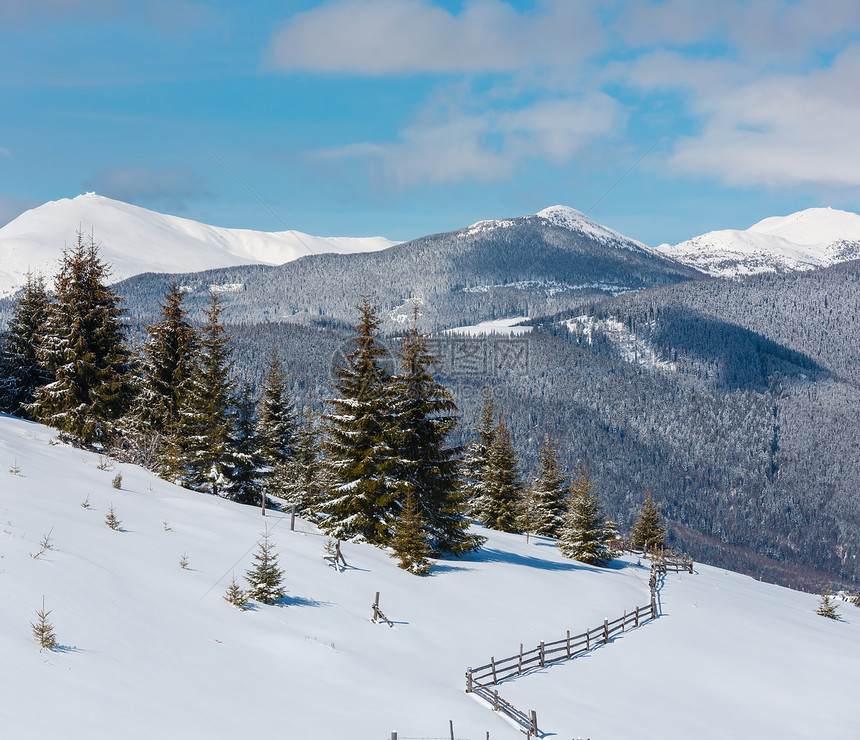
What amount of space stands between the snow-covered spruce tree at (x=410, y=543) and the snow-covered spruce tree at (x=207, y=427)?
10674 mm

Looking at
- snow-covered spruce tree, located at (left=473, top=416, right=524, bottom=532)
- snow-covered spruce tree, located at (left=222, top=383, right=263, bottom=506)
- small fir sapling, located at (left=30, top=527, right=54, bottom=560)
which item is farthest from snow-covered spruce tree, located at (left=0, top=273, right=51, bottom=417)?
snow-covered spruce tree, located at (left=473, top=416, right=524, bottom=532)

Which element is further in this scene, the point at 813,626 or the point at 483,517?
the point at 483,517

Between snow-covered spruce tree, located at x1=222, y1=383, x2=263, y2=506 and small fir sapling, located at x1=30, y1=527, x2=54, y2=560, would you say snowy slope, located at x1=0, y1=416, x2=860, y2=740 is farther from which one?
snow-covered spruce tree, located at x1=222, y1=383, x2=263, y2=506

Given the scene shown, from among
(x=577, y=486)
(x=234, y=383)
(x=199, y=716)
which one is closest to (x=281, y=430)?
(x=234, y=383)

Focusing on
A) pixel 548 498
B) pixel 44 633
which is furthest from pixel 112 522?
pixel 548 498

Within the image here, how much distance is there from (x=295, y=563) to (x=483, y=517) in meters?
24.4

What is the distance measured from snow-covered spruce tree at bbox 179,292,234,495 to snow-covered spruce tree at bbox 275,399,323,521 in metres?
4.64

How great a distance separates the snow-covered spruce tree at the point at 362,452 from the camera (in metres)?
27.0

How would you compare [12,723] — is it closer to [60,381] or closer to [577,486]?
[60,381]

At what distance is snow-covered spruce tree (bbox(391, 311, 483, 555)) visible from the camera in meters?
28.1

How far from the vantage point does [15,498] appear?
18.0 meters

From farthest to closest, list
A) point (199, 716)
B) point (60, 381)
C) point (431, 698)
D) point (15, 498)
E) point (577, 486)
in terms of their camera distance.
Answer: point (577, 486) → point (60, 381) → point (15, 498) → point (431, 698) → point (199, 716)

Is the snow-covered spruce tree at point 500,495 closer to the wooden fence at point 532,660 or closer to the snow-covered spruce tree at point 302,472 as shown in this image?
the snow-covered spruce tree at point 302,472

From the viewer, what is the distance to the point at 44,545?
15047 mm
